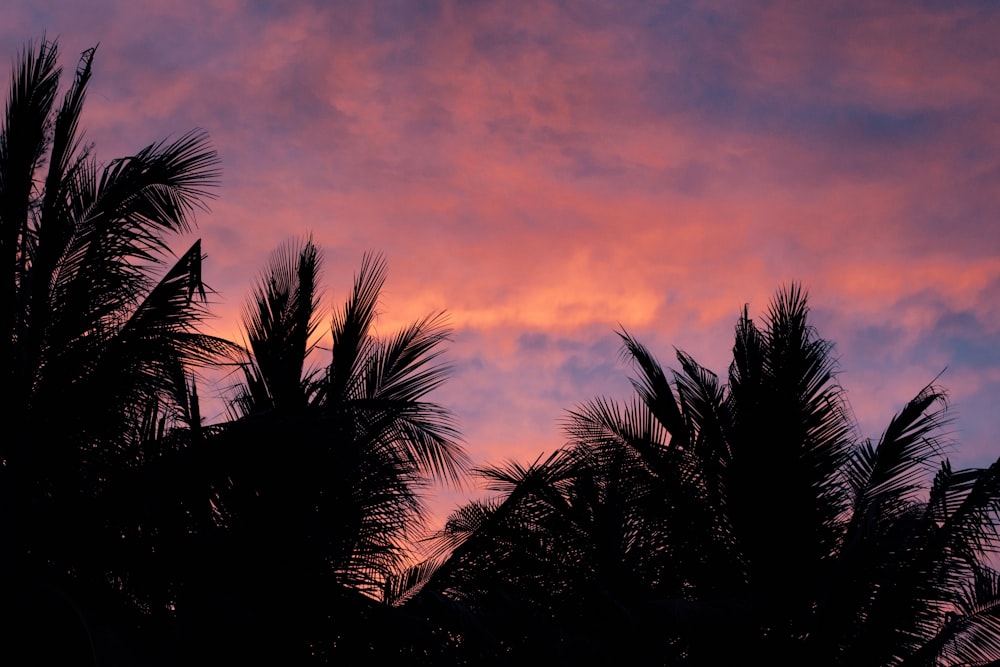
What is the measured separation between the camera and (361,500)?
→ 8.91 m

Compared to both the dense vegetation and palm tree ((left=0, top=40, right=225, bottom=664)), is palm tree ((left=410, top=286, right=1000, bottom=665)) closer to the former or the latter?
the dense vegetation

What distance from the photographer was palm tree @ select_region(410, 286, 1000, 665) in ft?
31.1

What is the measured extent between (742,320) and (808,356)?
924 mm

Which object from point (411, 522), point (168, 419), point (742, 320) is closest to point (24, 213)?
point (168, 419)

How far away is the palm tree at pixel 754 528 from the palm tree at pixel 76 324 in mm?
3441

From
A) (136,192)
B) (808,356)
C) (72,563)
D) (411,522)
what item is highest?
(808,356)

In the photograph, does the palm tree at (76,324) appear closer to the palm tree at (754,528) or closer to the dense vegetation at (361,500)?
the dense vegetation at (361,500)

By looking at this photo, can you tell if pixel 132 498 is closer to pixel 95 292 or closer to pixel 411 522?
pixel 95 292

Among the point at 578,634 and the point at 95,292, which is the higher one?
the point at 95,292

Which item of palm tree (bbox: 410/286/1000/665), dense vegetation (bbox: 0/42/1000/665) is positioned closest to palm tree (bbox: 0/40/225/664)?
dense vegetation (bbox: 0/42/1000/665)

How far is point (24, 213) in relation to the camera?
7.54 m

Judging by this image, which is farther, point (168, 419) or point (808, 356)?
point (808, 356)

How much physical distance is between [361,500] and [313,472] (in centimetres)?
51

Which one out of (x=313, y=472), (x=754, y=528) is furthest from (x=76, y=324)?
(x=754, y=528)
